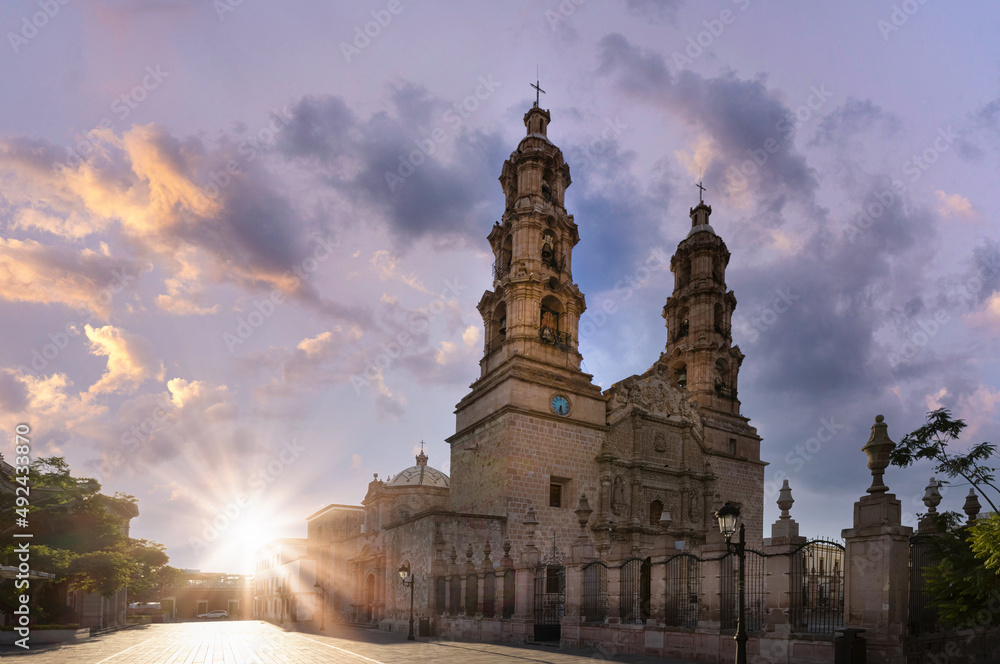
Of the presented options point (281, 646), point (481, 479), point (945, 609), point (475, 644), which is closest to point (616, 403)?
point (481, 479)

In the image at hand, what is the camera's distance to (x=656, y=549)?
16609mm

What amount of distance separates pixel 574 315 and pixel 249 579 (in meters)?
63.9

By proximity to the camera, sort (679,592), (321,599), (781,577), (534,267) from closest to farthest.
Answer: (781,577) < (679,592) < (534,267) < (321,599)

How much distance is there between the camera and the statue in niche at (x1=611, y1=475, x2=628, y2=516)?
32906 millimetres

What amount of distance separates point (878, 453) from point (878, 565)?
2099 millimetres

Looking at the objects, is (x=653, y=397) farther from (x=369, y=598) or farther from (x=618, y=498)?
(x=369, y=598)

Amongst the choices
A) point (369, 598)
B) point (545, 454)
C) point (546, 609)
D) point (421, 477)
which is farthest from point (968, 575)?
point (421, 477)

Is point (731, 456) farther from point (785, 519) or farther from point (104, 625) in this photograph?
point (104, 625)

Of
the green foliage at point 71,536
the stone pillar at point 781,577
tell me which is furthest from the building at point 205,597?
the stone pillar at point 781,577

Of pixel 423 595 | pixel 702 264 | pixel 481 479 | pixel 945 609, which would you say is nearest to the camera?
pixel 945 609

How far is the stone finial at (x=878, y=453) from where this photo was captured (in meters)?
12.5

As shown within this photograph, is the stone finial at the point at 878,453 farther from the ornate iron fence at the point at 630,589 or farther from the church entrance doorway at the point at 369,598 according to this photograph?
the church entrance doorway at the point at 369,598

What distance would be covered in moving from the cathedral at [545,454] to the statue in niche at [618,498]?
0.29 ft

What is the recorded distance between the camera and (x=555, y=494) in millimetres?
32281
